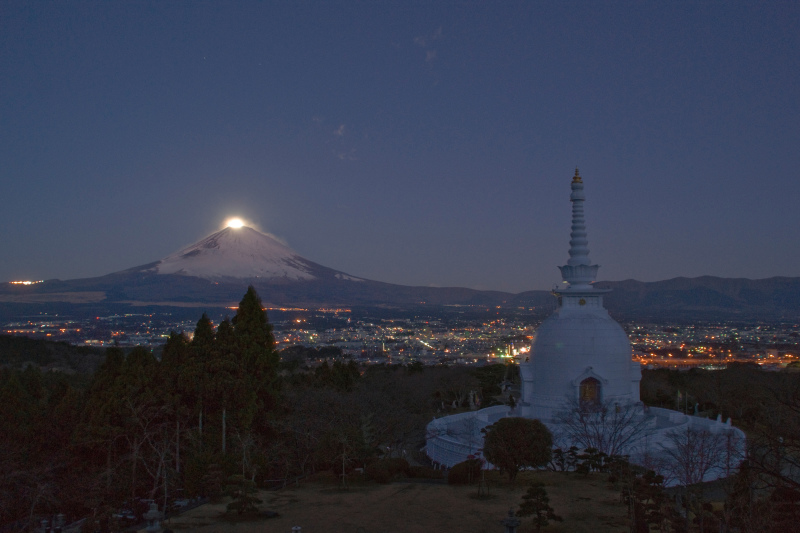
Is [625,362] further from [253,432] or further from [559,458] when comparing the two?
[253,432]

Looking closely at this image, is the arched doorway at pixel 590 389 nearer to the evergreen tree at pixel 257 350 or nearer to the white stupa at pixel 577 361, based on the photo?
the white stupa at pixel 577 361

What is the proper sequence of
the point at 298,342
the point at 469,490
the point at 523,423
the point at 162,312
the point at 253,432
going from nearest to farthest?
the point at 469,490
the point at 523,423
the point at 253,432
the point at 298,342
the point at 162,312

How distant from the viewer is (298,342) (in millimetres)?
104688

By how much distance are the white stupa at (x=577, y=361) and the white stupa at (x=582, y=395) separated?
0.04 meters

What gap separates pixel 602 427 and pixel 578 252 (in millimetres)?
10015

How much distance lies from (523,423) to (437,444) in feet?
20.7

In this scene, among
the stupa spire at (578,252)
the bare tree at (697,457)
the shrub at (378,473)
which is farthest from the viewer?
the stupa spire at (578,252)

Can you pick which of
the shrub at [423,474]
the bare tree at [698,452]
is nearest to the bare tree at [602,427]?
the bare tree at [698,452]

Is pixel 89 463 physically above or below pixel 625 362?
below

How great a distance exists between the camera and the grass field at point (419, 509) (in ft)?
53.0

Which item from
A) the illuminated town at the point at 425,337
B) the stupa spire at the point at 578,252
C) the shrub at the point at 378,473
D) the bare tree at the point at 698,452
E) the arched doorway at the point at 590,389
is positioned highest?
the stupa spire at the point at 578,252

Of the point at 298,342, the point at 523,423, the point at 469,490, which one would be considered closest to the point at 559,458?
the point at 523,423

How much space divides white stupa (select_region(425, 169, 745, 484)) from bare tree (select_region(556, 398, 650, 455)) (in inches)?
1.5

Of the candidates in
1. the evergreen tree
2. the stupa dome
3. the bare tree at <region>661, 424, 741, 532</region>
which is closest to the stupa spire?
the stupa dome
